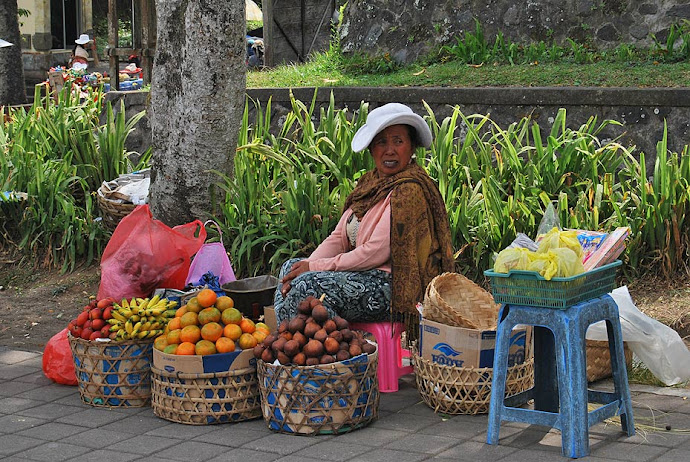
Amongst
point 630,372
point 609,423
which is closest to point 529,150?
point 630,372

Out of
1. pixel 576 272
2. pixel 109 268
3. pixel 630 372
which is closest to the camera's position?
pixel 576 272

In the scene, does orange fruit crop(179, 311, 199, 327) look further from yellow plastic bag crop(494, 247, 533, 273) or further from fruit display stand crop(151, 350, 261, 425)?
yellow plastic bag crop(494, 247, 533, 273)

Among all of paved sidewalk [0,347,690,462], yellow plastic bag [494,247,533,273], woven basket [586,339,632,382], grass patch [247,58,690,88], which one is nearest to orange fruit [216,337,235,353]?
paved sidewalk [0,347,690,462]

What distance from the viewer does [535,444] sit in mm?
4273

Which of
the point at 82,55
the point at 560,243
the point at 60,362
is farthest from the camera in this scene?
the point at 82,55

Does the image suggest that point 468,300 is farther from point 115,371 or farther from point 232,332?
point 115,371

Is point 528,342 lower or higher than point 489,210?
lower

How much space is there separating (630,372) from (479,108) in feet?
12.8

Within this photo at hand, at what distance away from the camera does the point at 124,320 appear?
499 centimetres

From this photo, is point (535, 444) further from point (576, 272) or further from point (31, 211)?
point (31, 211)

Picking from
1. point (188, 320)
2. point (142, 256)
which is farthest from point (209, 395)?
point (142, 256)

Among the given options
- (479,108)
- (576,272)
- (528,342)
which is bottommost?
(528,342)

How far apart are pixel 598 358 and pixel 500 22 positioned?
20.6 ft

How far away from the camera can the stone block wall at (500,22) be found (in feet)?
32.7
